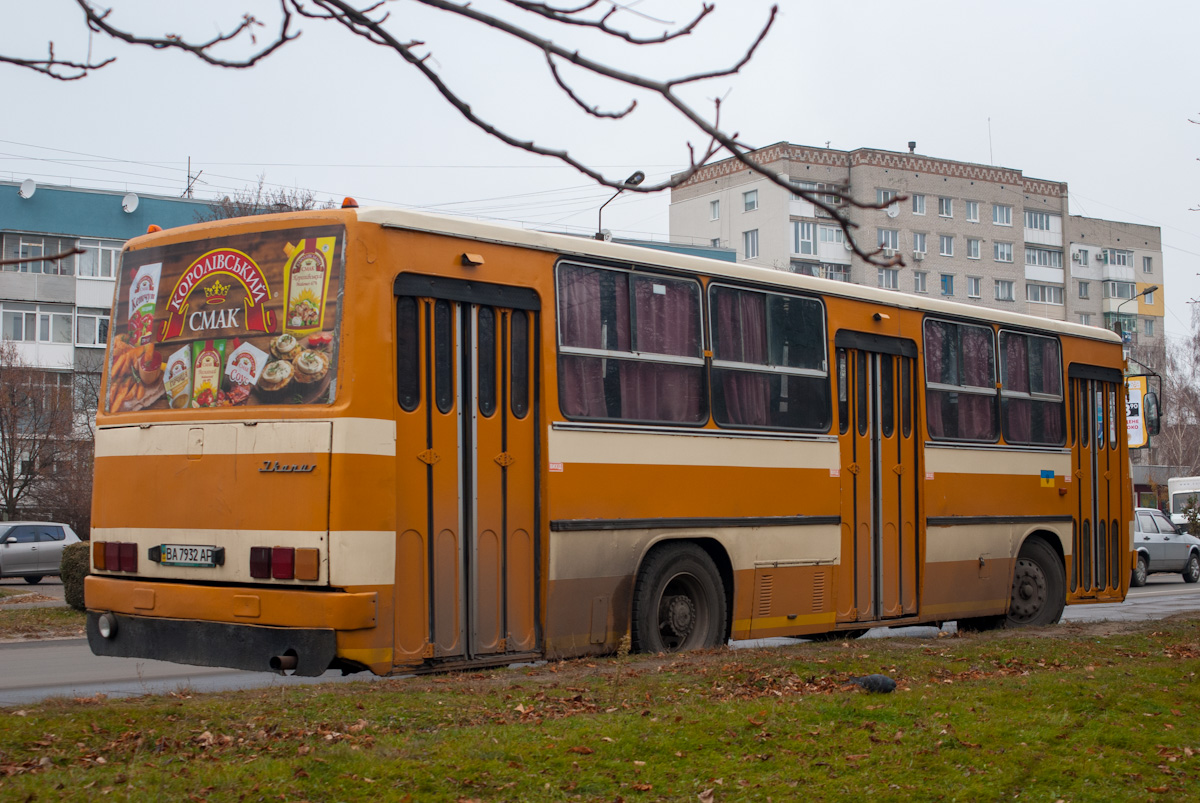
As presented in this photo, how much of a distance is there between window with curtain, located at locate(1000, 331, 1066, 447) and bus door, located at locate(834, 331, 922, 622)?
1.77 metres

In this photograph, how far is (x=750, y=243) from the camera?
7875 cm

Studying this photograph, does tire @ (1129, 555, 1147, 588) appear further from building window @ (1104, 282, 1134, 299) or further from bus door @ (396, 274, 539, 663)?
building window @ (1104, 282, 1134, 299)

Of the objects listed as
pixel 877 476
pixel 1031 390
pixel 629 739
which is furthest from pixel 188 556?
pixel 1031 390

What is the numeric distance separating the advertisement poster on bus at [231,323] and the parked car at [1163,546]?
28.2 m

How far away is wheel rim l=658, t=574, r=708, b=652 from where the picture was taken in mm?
10758

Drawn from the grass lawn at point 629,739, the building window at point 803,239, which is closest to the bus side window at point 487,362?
the grass lawn at point 629,739

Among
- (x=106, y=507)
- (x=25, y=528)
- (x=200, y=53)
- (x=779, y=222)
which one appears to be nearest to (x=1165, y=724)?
(x=200, y=53)

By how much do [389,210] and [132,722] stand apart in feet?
12.3

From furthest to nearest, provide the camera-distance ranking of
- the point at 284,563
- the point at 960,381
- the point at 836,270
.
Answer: the point at 836,270, the point at 960,381, the point at 284,563

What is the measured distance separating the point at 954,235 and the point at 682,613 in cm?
7642

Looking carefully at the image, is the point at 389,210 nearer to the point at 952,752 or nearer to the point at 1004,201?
the point at 952,752

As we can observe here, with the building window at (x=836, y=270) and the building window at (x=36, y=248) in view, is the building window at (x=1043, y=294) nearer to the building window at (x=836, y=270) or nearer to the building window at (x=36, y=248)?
the building window at (x=836, y=270)

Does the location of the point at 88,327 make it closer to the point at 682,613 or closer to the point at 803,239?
the point at 803,239

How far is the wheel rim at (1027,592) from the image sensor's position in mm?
14938
